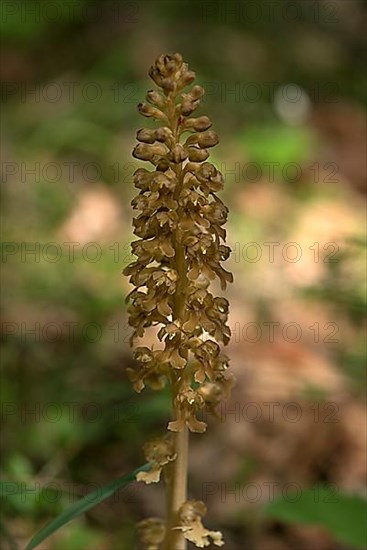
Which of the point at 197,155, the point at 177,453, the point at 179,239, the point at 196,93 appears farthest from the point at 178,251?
the point at 177,453

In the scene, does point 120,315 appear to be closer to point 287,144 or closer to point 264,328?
point 264,328

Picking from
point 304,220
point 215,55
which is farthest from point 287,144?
point 215,55

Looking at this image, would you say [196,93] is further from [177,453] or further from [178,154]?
[177,453]

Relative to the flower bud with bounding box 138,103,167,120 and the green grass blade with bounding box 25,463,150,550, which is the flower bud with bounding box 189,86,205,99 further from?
the green grass blade with bounding box 25,463,150,550

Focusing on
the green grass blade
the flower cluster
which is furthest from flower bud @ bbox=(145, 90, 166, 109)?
the green grass blade

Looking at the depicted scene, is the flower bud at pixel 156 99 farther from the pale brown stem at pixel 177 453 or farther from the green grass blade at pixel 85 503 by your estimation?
the green grass blade at pixel 85 503

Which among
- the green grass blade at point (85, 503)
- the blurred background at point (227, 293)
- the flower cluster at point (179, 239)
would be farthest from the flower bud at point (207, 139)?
the blurred background at point (227, 293)
